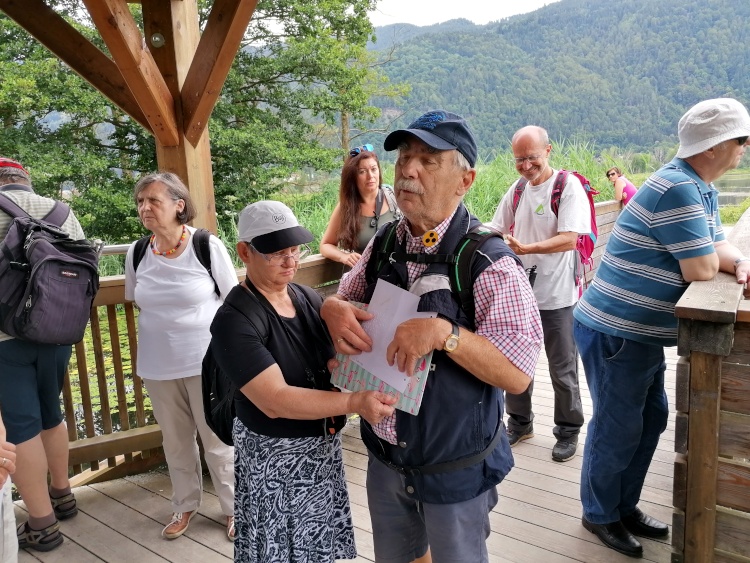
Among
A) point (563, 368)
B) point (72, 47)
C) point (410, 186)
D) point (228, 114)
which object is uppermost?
point (228, 114)

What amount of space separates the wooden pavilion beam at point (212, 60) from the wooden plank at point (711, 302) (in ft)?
6.27

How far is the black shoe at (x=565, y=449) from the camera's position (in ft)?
9.34

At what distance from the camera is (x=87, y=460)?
2807 mm

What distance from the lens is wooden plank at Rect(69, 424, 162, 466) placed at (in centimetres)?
279

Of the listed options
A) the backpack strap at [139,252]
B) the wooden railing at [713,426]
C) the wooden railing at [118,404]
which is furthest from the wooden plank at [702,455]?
the backpack strap at [139,252]

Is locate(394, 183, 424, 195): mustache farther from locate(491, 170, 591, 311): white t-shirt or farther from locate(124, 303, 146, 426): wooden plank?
locate(124, 303, 146, 426): wooden plank

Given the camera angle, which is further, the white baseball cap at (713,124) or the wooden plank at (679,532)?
the wooden plank at (679,532)

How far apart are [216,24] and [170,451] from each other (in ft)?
5.87

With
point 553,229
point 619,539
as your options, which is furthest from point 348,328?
point 553,229

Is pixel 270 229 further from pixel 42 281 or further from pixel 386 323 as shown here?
pixel 42 281

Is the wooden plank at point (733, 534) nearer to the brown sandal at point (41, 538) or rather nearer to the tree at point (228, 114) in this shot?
the brown sandal at point (41, 538)

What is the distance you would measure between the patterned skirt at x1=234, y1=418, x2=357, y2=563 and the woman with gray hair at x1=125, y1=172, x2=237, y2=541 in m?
0.76

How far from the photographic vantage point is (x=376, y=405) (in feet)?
3.90

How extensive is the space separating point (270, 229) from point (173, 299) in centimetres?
99
